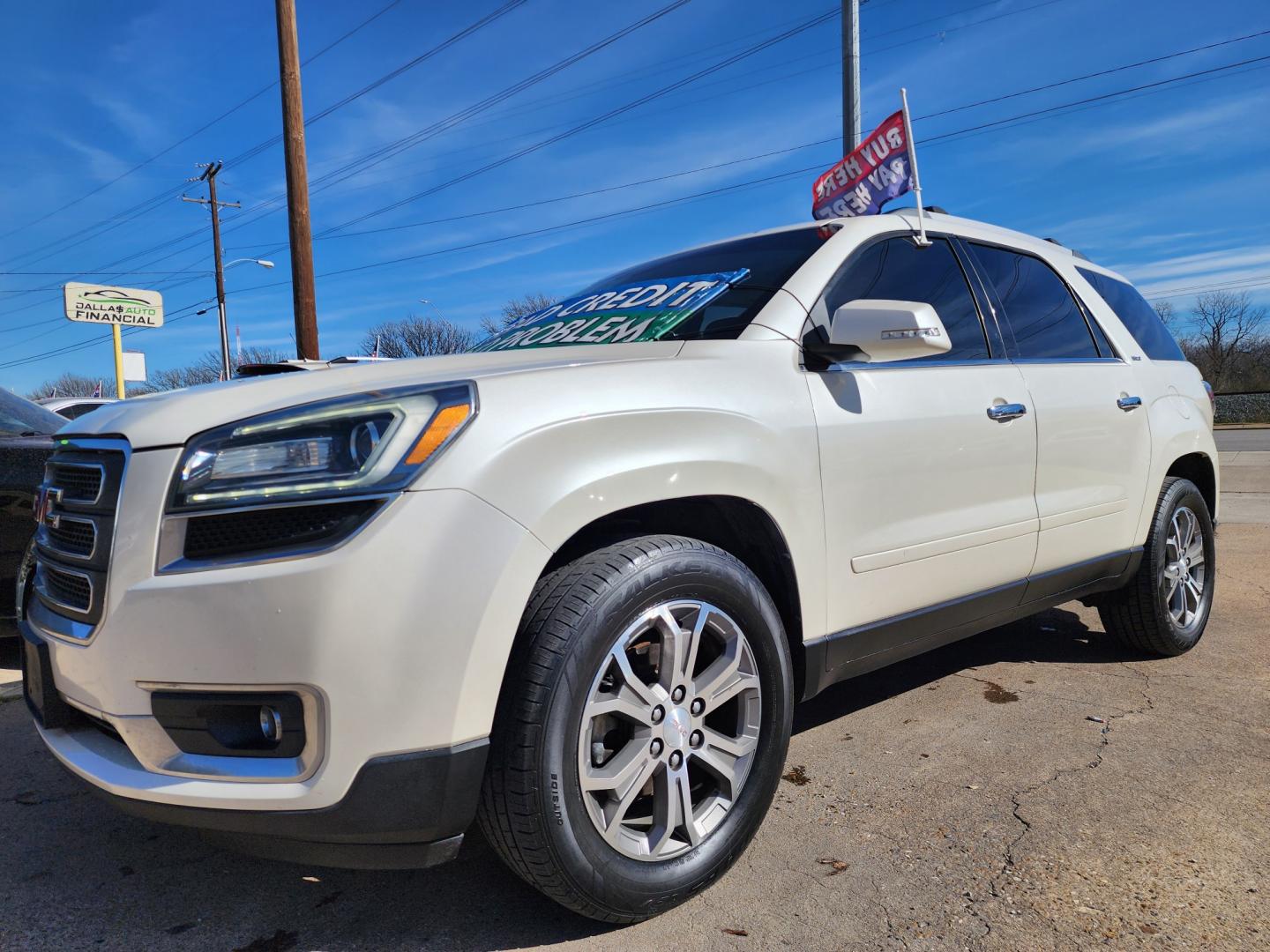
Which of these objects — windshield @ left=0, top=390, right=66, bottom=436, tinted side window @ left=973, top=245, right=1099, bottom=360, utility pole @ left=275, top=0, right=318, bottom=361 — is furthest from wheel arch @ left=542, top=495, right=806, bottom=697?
utility pole @ left=275, top=0, right=318, bottom=361

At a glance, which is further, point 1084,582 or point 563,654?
point 1084,582

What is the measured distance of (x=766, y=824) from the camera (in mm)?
2494

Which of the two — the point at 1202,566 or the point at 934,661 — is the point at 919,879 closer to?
the point at 934,661

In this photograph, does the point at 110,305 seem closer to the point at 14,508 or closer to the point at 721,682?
the point at 14,508

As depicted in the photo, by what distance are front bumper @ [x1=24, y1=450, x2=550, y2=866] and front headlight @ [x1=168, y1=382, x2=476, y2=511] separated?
0.22 feet

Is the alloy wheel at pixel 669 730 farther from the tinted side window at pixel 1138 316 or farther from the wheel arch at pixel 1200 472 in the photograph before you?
the wheel arch at pixel 1200 472

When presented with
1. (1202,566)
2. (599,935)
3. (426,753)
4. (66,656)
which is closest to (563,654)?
(426,753)

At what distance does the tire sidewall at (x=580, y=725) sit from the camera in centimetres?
180

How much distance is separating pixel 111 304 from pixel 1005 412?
1173 inches

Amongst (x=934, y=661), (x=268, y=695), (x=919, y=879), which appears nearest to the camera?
(x=268, y=695)

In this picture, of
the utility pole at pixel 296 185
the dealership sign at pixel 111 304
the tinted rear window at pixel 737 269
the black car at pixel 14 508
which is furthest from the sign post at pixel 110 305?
the tinted rear window at pixel 737 269

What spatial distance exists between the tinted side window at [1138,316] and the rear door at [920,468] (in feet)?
3.88

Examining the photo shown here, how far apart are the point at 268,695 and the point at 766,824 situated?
4.83ft

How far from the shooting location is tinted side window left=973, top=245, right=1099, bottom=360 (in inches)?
131
